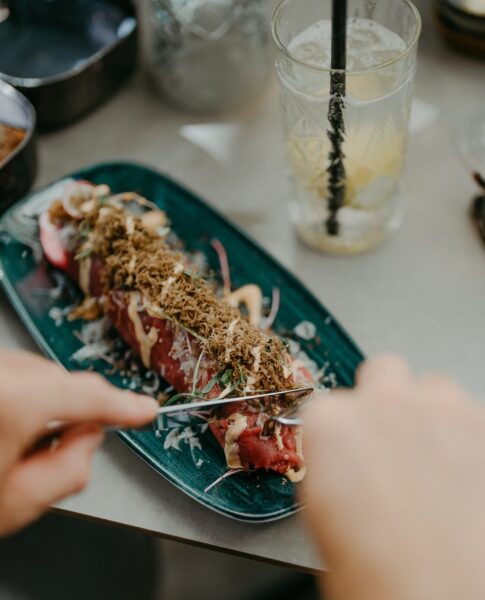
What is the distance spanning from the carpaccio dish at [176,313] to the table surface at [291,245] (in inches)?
3.4

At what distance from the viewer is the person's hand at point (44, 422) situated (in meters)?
0.58

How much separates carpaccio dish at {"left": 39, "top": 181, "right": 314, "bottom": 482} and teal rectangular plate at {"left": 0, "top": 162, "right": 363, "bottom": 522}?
0.06 ft

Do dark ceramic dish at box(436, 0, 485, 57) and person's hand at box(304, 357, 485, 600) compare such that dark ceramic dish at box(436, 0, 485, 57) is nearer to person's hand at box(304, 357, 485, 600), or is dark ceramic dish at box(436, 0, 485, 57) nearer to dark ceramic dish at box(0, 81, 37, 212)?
dark ceramic dish at box(0, 81, 37, 212)

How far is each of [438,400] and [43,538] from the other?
0.59m

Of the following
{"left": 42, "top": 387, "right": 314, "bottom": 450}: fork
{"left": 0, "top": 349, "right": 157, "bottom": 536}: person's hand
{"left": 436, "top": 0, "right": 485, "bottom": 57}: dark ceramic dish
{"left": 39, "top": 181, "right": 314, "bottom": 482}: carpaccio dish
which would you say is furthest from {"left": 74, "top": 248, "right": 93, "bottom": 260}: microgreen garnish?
{"left": 436, "top": 0, "right": 485, "bottom": 57}: dark ceramic dish

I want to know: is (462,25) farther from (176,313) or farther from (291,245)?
(176,313)

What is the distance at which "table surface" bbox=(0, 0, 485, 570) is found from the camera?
835 mm

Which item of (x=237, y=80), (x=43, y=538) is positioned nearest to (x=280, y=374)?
(x=43, y=538)

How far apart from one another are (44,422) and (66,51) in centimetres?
82

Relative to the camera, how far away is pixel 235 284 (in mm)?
1001

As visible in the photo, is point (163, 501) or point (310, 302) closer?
point (163, 501)

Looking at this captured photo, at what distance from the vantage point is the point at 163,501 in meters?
0.84

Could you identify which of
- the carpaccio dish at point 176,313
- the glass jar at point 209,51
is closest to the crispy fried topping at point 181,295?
the carpaccio dish at point 176,313

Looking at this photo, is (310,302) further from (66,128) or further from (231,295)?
(66,128)
